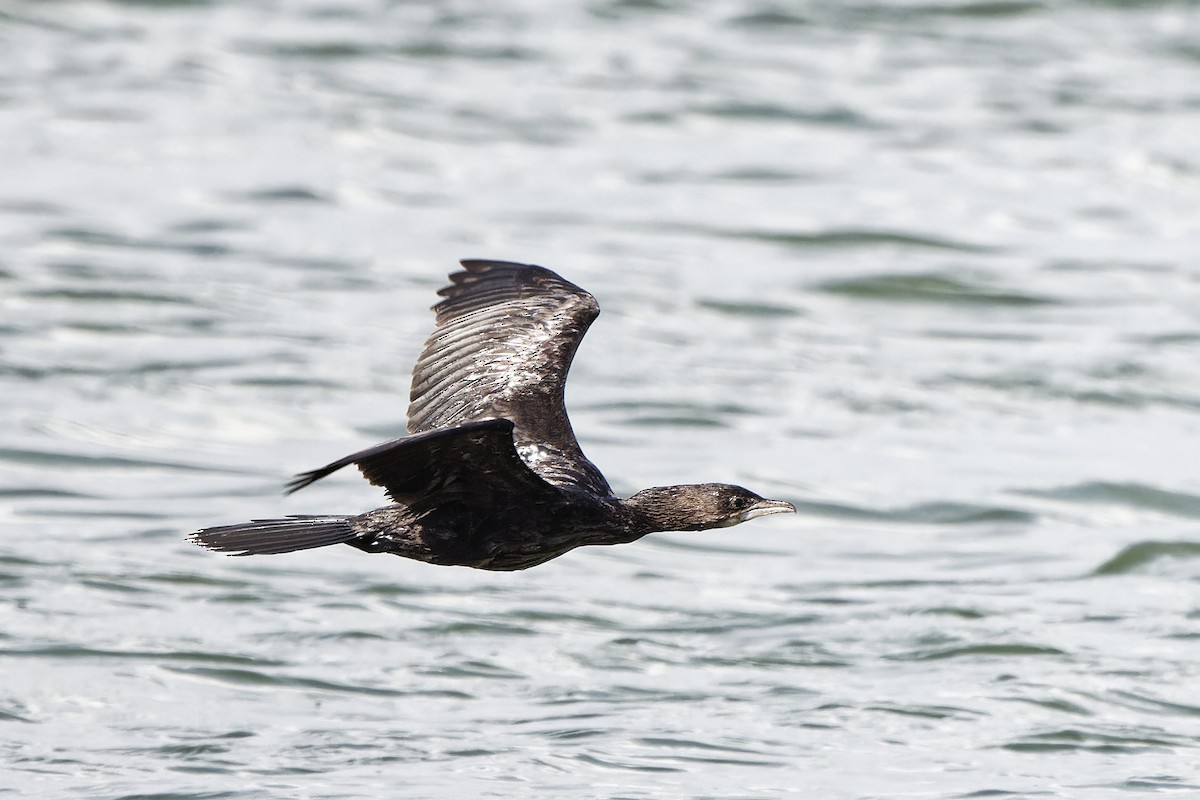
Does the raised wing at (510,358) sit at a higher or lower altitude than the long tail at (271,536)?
higher

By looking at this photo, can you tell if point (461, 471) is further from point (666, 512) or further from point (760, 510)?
point (760, 510)

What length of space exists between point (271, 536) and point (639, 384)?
24.2ft

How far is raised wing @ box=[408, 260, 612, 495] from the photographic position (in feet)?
27.1

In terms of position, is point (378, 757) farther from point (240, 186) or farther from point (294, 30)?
point (294, 30)

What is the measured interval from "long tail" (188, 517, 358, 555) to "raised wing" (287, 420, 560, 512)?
0.23 m

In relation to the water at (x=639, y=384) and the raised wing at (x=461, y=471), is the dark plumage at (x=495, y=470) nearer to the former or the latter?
the raised wing at (x=461, y=471)

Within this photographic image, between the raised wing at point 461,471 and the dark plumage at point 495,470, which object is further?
the dark plumage at point 495,470

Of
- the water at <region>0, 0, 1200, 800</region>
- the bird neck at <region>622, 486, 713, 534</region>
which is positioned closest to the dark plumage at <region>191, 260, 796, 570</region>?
the bird neck at <region>622, 486, 713, 534</region>

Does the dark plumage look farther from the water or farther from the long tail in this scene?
the water

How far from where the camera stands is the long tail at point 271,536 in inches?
278

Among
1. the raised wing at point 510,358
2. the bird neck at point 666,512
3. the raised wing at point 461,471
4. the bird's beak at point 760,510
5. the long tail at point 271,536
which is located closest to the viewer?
the raised wing at point 461,471

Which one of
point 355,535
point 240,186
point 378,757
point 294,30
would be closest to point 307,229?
point 240,186

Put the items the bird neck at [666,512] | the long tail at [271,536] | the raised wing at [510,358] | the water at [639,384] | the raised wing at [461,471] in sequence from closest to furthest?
1. the raised wing at [461,471]
2. the long tail at [271,536]
3. the bird neck at [666,512]
4. the raised wing at [510,358]
5. the water at [639,384]

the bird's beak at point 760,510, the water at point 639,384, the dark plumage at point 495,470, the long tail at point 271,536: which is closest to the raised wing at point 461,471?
the dark plumage at point 495,470
